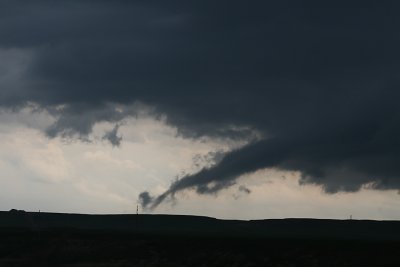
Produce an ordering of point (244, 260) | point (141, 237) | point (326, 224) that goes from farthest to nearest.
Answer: point (326, 224), point (141, 237), point (244, 260)

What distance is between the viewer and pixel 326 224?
191 metres

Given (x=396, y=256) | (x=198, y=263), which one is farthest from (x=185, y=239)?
(x=396, y=256)

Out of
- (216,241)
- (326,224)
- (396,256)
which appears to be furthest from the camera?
(326,224)

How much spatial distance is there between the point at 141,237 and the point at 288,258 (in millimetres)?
30277

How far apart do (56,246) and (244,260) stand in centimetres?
3400

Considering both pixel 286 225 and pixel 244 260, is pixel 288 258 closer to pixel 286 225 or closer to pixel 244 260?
pixel 244 260

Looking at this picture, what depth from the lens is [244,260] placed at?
105 metres

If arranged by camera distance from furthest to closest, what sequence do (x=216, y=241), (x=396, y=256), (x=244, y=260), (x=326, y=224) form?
(x=326, y=224) < (x=216, y=241) < (x=244, y=260) < (x=396, y=256)

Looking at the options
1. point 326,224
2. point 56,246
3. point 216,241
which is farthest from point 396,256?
point 326,224

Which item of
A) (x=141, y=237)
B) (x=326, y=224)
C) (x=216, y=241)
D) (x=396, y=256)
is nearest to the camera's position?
(x=396, y=256)

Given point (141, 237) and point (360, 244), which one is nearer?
point (360, 244)

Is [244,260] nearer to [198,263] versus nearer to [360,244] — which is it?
[198,263]

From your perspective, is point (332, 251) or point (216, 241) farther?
point (216, 241)

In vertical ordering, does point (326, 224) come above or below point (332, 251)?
above
